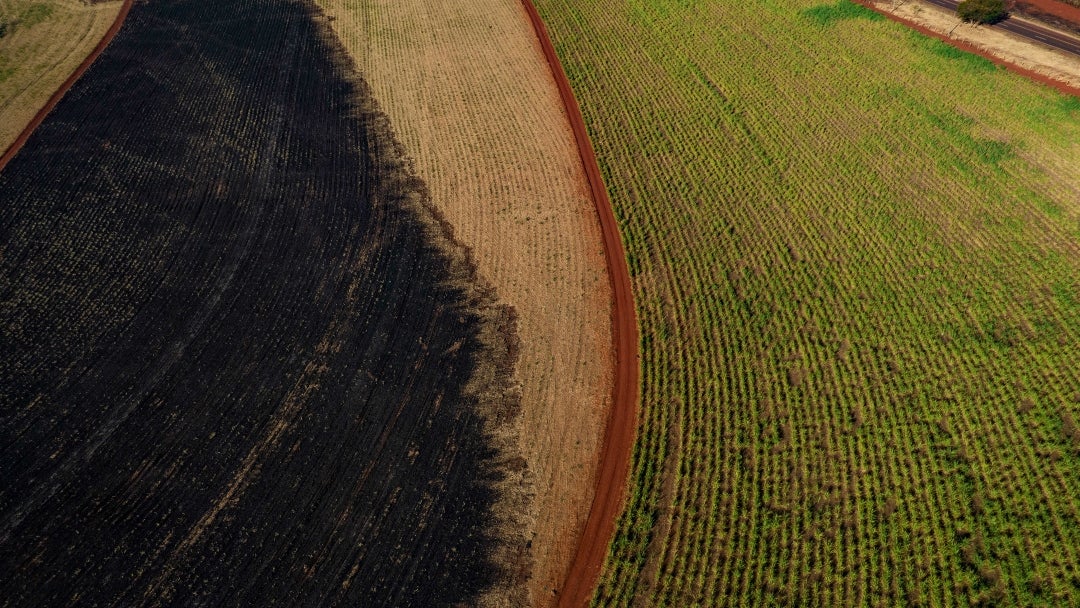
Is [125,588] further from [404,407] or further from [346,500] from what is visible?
[404,407]

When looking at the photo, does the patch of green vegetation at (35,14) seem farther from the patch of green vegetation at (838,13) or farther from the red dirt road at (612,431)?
the patch of green vegetation at (838,13)

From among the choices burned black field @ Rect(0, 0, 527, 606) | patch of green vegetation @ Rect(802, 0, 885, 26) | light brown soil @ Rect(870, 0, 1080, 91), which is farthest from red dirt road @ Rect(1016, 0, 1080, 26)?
burned black field @ Rect(0, 0, 527, 606)

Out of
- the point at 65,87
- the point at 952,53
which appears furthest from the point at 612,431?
the point at 65,87

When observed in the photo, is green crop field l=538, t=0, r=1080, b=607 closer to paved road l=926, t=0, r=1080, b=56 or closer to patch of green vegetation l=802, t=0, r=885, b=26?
patch of green vegetation l=802, t=0, r=885, b=26

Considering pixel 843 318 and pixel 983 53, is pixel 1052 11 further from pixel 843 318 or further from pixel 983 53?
pixel 843 318

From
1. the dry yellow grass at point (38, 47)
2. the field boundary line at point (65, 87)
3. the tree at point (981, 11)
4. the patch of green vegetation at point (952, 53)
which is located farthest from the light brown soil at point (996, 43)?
the dry yellow grass at point (38, 47)

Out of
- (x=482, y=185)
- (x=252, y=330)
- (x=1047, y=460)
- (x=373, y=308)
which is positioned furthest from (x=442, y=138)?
(x=1047, y=460)
